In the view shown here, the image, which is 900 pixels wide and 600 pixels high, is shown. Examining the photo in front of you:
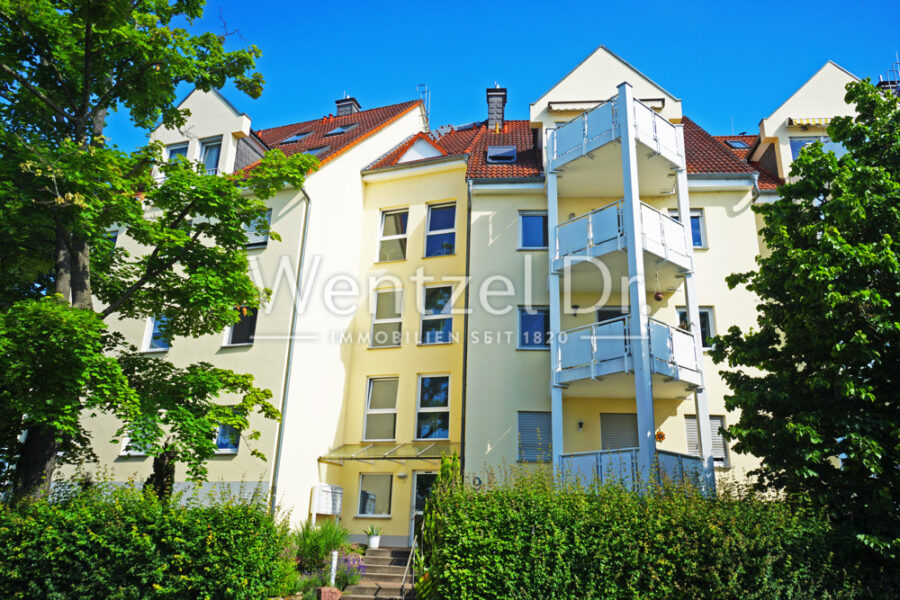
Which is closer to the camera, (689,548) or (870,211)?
(689,548)

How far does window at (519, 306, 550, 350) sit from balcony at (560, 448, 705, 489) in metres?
3.66

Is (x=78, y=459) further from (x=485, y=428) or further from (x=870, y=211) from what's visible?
(x=870, y=211)

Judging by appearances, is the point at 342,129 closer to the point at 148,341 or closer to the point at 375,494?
the point at 148,341

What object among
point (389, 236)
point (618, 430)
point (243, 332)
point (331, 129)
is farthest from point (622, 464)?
point (331, 129)

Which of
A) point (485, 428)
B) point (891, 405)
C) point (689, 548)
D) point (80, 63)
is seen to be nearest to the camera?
point (689, 548)

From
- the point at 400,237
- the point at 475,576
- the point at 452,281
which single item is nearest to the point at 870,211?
the point at 475,576

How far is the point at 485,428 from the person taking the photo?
16500 millimetres

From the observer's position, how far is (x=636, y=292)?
587 inches

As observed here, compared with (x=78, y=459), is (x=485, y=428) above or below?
above

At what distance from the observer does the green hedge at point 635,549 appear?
29.6 ft

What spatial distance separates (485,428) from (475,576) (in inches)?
275

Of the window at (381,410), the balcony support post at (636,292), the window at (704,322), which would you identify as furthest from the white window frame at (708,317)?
the window at (381,410)

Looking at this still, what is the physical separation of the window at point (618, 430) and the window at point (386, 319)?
20.3 feet

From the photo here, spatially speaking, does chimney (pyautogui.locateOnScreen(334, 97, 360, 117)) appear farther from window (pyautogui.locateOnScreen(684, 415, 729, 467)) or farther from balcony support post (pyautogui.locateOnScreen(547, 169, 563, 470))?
window (pyautogui.locateOnScreen(684, 415, 729, 467))
